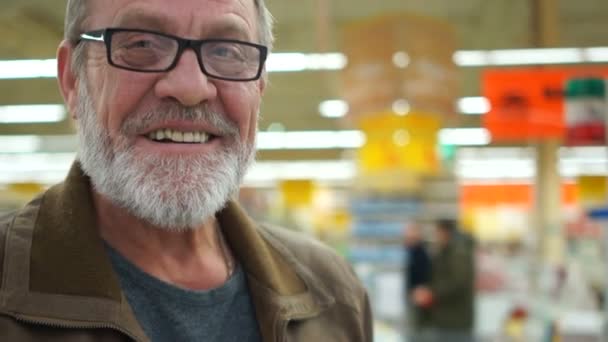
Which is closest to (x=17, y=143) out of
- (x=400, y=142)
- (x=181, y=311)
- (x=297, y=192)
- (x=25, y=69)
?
(x=297, y=192)

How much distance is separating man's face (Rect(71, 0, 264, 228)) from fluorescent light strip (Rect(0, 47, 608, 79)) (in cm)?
782

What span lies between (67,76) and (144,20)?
0.80ft

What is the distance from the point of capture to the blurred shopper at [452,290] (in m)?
6.00

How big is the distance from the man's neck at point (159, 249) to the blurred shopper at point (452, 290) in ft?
15.8

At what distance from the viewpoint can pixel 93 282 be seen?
1130 millimetres

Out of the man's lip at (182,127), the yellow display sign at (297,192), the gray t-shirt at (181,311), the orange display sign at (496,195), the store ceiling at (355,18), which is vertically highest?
the store ceiling at (355,18)

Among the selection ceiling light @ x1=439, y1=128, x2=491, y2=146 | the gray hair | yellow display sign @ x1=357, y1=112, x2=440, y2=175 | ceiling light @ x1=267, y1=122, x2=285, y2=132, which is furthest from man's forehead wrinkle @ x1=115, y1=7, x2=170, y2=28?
ceiling light @ x1=439, y1=128, x2=491, y2=146

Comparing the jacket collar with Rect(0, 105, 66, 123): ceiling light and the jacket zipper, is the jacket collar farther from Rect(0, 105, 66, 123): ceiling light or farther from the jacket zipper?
Rect(0, 105, 66, 123): ceiling light

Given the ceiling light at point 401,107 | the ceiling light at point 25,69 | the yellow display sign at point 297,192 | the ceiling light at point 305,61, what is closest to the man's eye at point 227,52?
the ceiling light at point 401,107

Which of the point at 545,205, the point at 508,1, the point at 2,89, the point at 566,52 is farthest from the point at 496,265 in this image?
the point at 2,89

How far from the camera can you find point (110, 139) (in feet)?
4.16

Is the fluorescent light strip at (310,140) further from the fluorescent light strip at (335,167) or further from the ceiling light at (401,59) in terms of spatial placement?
the ceiling light at (401,59)

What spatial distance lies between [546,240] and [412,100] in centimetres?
670

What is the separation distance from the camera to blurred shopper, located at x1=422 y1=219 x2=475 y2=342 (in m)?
6.00
